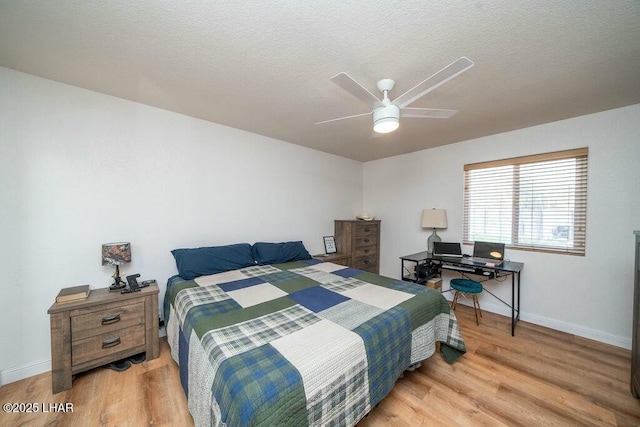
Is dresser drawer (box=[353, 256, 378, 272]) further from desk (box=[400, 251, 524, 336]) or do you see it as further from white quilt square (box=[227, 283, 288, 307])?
white quilt square (box=[227, 283, 288, 307])

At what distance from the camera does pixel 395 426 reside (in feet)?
4.71

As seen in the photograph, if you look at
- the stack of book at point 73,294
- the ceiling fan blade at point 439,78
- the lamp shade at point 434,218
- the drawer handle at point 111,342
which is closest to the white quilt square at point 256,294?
the drawer handle at point 111,342

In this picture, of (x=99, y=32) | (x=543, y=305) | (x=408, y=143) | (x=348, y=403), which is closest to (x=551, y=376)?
(x=543, y=305)

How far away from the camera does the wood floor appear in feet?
4.88

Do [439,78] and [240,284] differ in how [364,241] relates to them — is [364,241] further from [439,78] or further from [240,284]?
[439,78]

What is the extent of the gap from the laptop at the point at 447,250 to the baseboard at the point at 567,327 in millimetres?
798

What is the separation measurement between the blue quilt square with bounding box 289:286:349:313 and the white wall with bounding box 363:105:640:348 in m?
2.53

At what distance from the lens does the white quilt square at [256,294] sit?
1.76m

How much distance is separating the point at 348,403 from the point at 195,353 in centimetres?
91

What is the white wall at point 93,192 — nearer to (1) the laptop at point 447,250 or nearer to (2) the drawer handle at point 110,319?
(2) the drawer handle at point 110,319

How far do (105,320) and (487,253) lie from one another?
423 centimetres

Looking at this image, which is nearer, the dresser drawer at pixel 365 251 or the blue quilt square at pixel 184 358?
the blue quilt square at pixel 184 358

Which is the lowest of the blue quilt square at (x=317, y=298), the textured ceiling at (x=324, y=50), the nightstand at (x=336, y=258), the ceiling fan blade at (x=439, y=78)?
the nightstand at (x=336, y=258)

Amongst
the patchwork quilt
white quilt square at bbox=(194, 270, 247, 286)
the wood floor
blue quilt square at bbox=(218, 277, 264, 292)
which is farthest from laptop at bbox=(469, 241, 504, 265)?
white quilt square at bbox=(194, 270, 247, 286)
